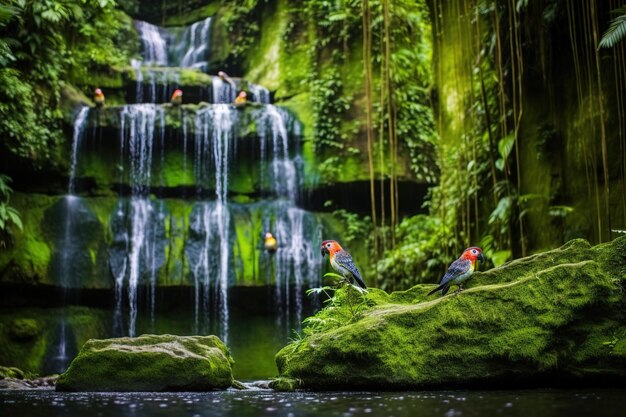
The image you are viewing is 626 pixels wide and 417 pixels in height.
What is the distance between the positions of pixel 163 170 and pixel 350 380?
8.68 meters

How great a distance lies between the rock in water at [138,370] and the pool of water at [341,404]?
667 millimetres

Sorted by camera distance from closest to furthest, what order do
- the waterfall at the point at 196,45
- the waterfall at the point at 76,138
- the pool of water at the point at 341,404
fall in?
the pool of water at the point at 341,404 → the waterfall at the point at 76,138 → the waterfall at the point at 196,45

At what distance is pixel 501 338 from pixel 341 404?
1410 mm

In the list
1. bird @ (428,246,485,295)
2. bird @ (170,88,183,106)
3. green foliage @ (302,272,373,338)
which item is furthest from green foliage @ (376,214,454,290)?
bird @ (170,88,183,106)

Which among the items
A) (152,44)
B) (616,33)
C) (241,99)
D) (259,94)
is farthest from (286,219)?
(616,33)

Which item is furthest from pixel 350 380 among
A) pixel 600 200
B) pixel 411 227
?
pixel 411 227

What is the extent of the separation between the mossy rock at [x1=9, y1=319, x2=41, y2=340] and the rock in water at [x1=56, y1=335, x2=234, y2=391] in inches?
221

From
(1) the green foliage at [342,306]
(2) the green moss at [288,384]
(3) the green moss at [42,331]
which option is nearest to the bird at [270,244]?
(3) the green moss at [42,331]

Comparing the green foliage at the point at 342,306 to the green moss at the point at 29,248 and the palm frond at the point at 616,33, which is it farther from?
the green moss at the point at 29,248

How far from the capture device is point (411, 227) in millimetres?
11547

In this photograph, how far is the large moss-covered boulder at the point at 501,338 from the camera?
422cm

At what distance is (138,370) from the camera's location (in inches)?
201

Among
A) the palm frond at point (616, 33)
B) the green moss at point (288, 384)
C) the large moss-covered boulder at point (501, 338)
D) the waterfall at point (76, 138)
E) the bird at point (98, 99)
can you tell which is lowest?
the green moss at point (288, 384)

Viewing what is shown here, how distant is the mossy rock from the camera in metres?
10.1
